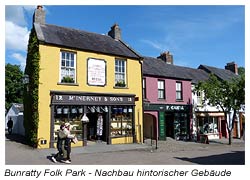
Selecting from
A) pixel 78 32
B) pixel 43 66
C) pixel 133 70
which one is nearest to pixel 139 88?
pixel 133 70

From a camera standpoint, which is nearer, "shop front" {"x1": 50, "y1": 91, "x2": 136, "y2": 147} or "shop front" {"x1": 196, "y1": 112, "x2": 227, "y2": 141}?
"shop front" {"x1": 50, "y1": 91, "x2": 136, "y2": 147}

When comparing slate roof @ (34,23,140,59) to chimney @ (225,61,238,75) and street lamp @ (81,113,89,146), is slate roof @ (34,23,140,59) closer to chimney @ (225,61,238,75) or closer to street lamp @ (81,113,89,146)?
street lamp @ (81,113,89,146)

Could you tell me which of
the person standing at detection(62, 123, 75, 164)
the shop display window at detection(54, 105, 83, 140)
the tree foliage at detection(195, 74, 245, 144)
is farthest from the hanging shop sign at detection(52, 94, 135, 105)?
the tree foliage at detection(195, 74, 245, 144)

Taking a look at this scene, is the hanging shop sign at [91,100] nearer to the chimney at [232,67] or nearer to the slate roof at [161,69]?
the slate roof at [161,69]

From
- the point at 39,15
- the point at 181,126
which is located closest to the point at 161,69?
the point at 181,126

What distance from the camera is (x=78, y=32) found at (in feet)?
68.5

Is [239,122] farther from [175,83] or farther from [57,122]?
[57,122]

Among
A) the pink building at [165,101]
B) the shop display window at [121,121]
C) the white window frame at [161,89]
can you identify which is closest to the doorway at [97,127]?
the shop display window at [121,121]

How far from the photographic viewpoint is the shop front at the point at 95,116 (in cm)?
1698

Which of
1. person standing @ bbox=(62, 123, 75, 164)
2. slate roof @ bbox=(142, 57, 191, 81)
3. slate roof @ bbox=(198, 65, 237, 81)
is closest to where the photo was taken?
person standing @ bbox=(62, 123, 75, 164)

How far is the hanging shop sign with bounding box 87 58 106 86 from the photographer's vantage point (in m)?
18.6

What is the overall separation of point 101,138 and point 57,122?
3.87 meters

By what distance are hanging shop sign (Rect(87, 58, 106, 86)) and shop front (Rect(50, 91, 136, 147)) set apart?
2.90ft

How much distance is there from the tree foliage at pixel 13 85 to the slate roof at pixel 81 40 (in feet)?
98.3
